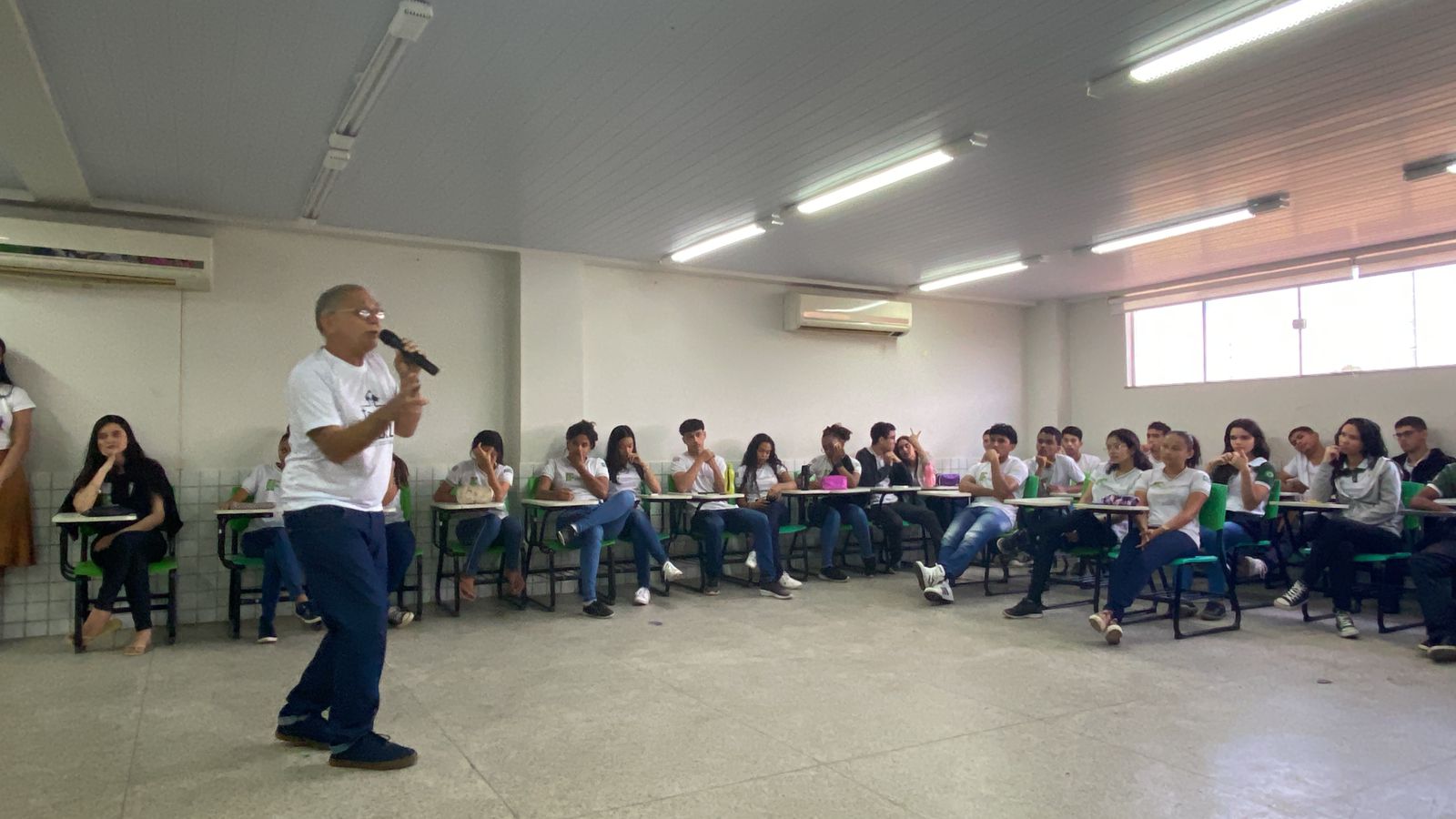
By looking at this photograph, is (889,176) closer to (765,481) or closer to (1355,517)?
(765,481)

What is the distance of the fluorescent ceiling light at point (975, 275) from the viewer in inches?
289

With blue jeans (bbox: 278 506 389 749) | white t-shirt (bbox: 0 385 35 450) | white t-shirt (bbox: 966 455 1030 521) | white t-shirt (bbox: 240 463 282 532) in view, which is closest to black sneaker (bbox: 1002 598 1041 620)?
white t-shirt (bbox: 966 455 1030 521)

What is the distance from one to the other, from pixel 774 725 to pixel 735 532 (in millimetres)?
3278

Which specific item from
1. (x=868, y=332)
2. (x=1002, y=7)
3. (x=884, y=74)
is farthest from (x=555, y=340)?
(x=1002, y=7)

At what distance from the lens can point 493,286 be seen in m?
6.75

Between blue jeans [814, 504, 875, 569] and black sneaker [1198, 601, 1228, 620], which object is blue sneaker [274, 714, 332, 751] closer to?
blue jeans [814, 504, 875, 569]

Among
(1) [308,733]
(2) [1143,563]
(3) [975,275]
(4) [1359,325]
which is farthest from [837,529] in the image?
(1) [308,733]

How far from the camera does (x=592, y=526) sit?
579cm

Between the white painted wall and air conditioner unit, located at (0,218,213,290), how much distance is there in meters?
7.86

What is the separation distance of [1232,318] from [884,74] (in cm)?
576

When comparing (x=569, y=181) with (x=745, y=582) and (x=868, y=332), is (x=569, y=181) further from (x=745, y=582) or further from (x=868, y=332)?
(x=868, y=332)

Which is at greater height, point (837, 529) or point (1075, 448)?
point (1075, 448)

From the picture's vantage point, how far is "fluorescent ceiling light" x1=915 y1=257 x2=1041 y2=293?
7340 millimetres

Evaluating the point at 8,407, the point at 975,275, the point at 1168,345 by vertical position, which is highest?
the point at 975,275
